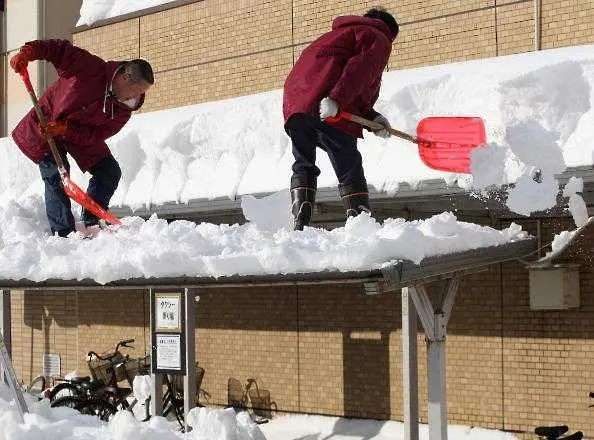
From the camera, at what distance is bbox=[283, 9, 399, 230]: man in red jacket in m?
5.87

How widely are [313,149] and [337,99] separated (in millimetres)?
429

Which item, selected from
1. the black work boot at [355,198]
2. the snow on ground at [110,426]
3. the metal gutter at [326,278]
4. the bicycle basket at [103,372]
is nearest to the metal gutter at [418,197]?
the metal gutter at [326,278]

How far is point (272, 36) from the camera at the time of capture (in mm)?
12844

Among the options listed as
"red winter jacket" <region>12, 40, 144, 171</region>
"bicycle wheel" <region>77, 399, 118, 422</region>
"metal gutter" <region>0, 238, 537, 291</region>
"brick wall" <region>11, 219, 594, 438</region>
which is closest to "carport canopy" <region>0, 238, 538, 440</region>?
"metal gutter" <region>0, 238, 537, 291</region>

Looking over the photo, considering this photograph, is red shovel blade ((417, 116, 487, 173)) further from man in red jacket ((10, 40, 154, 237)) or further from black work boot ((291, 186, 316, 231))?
man in red jacket ((10, 40, 154, 237))

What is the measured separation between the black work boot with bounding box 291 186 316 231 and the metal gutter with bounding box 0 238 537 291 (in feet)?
2.95

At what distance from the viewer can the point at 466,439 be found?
33.5 ft

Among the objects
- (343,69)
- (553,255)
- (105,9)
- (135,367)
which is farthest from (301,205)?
(105,9)

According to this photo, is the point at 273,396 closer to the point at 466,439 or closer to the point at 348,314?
the point at 348,314

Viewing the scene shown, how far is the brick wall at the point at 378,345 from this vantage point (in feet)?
32.4

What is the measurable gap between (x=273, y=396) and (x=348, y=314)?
5.06 feet

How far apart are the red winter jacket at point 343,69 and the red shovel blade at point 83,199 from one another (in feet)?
5.14

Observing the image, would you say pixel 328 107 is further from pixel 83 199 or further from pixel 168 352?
pixel 168 352

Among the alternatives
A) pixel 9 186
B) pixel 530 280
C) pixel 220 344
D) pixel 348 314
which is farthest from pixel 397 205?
pixel 9 186
